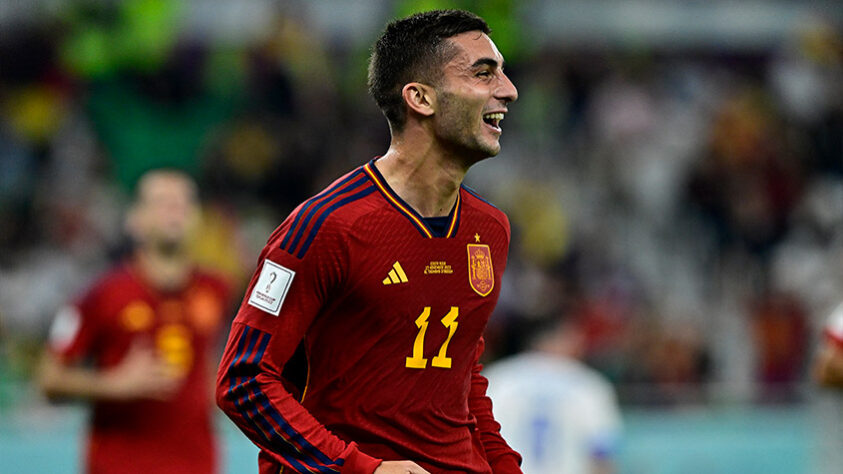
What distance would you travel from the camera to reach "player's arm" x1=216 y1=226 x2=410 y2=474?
354 cm

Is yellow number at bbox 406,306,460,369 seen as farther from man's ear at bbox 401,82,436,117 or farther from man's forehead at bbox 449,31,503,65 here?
man's forehead at bbox 449,31,503,65

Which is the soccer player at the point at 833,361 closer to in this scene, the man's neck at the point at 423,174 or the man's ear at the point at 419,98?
the man's neck at the point at 423,174

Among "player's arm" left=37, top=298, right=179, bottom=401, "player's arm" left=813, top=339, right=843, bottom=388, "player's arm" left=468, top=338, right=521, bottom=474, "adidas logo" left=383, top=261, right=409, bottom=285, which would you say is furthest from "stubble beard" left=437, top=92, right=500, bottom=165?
"player's arm" left=37, top=298, right=179, bottom=401

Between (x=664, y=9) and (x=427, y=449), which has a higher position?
(x=664, y=9)

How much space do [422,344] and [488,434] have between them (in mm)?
520

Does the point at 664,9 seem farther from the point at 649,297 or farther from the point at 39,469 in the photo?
the point at 39,469

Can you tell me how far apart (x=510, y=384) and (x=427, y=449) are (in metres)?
3.37

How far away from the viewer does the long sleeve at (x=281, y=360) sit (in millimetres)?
3537

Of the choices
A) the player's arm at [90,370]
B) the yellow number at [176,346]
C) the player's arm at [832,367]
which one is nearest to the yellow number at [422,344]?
the player's arm at [832,367]

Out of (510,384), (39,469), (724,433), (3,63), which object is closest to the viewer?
(510,384)

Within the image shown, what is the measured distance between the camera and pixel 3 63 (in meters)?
13.1

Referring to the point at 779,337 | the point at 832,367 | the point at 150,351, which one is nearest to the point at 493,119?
the point at 832,367

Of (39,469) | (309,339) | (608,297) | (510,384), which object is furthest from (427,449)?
(608,297)

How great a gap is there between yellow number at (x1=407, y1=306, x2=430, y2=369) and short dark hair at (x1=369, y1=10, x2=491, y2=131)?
561 mm
